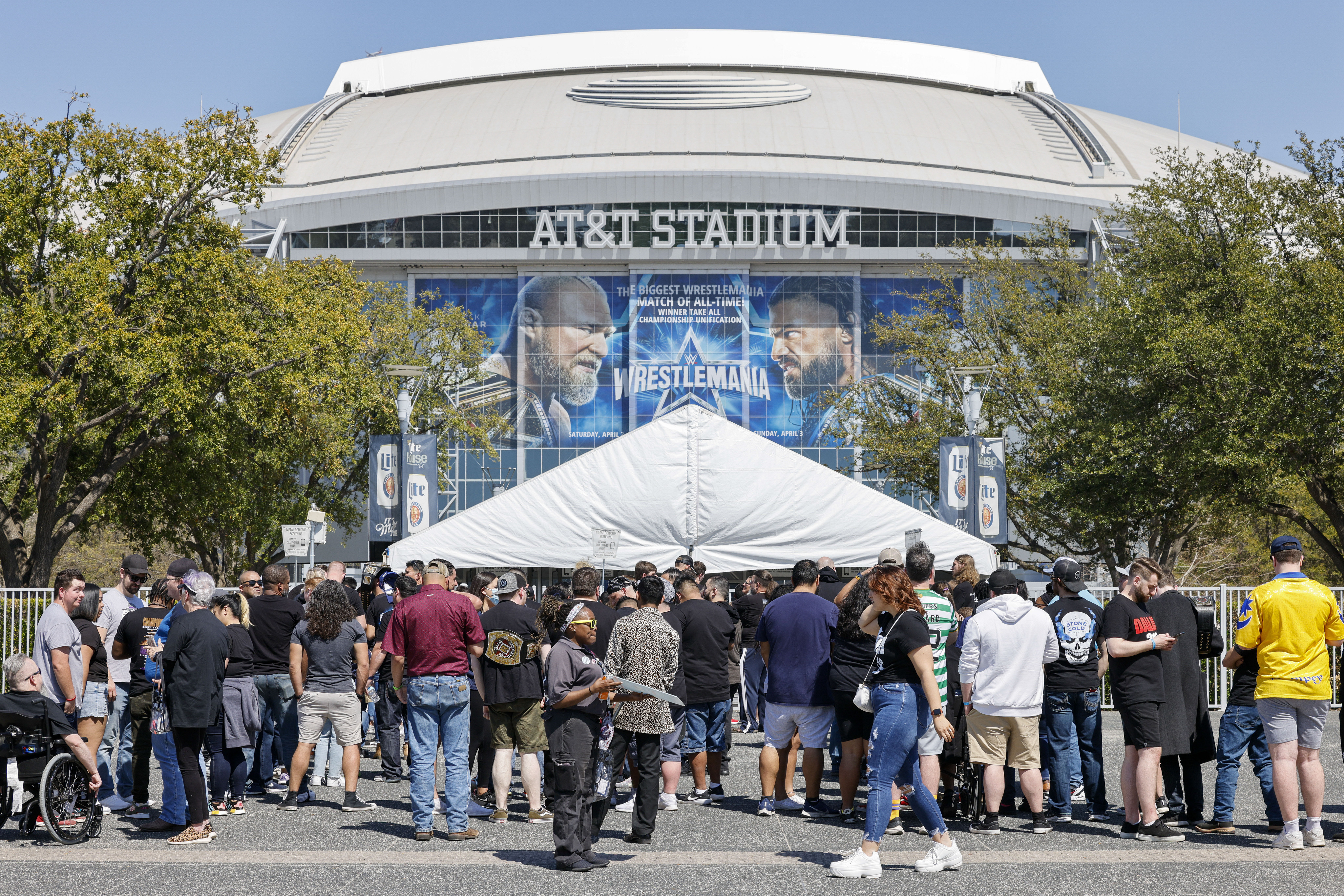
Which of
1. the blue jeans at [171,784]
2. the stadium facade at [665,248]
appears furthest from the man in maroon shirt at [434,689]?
the stadium facade at [665,248]

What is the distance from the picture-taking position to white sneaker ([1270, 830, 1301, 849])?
807cm

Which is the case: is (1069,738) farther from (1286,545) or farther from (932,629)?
(1286,545)

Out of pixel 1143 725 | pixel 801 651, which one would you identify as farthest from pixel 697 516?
pixel 1143 725

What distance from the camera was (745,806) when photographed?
1003 centimetres

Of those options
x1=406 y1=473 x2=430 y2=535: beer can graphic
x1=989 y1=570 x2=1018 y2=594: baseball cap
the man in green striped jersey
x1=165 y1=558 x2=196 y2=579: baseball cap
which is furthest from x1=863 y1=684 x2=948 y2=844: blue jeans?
x1=406 y1=473 x2=430 y2=535: beer can graphic

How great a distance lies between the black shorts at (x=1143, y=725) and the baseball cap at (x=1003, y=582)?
1.03 m

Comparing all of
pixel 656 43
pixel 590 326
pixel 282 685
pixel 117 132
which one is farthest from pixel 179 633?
pixel 656 43

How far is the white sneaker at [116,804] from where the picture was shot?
992cm

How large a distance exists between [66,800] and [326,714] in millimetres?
1837

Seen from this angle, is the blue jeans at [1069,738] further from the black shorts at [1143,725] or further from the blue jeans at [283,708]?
the blue jeans at [283,708]

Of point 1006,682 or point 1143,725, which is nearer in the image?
point 1143,725

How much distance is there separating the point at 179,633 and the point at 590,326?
43.2m

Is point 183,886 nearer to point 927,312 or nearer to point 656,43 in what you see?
point 927,312

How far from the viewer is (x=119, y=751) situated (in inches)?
405
